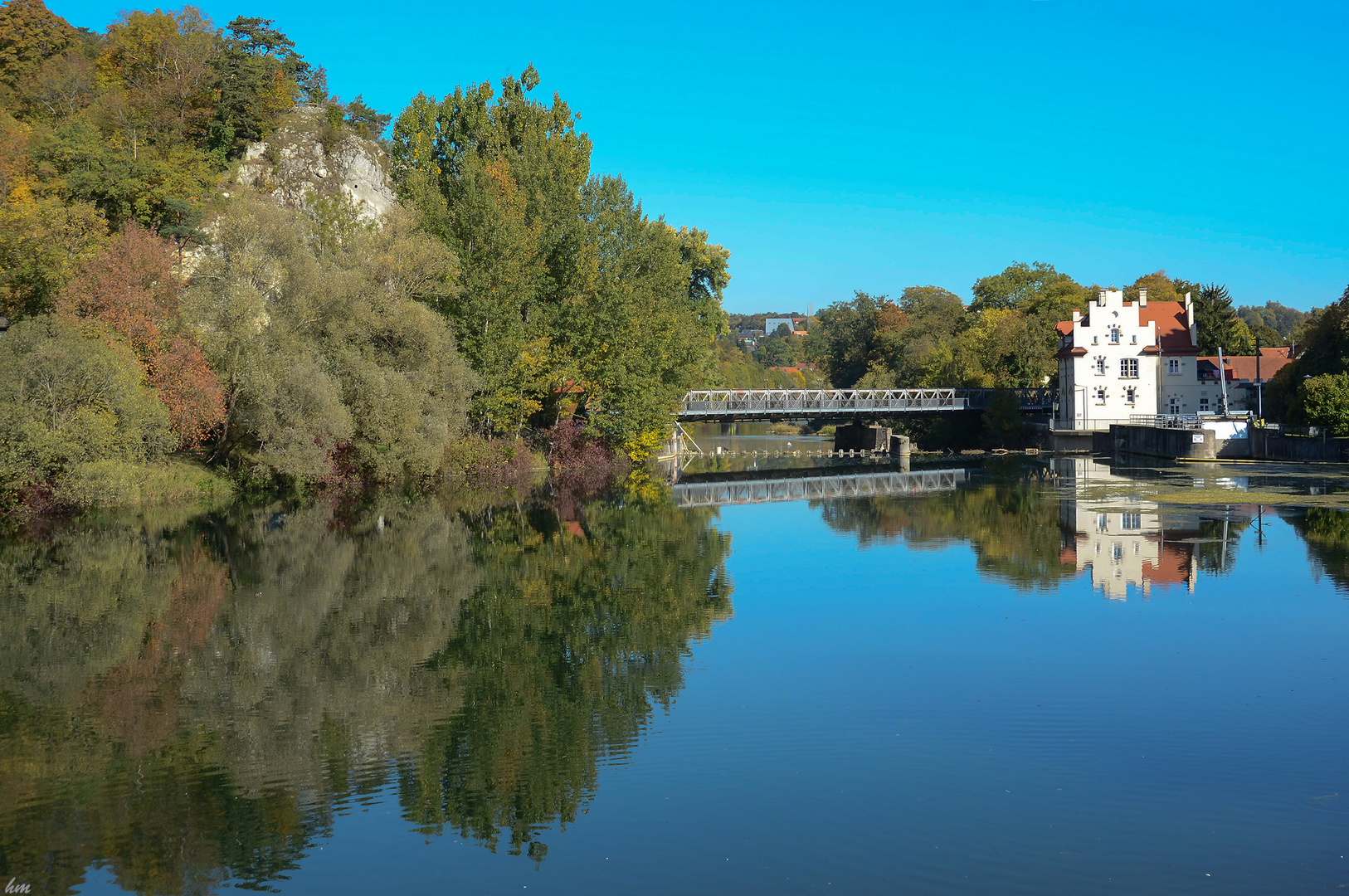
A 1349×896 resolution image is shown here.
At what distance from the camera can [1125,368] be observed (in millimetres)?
77875

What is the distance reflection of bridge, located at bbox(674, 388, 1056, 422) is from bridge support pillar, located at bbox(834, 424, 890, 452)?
4.27ft

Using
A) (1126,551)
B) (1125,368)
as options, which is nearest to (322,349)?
(1126,551)

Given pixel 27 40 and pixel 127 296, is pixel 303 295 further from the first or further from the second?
pixel 27 40

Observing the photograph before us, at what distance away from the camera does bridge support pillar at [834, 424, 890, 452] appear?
83.9 meters

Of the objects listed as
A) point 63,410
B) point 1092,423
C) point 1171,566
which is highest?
point 1092,423

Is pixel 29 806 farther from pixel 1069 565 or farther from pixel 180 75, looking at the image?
pixel 180 75

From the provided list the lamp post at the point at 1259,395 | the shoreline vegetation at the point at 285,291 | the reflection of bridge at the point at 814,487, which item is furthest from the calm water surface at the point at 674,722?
the lamp post at the point at 1259,395

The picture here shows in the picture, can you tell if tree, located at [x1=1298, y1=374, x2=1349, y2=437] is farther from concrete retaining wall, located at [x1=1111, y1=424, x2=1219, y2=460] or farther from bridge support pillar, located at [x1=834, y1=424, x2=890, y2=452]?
bridge support pillar, located at [x1=834, y1=424, x2=890, y2=452]

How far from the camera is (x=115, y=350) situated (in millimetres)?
34156

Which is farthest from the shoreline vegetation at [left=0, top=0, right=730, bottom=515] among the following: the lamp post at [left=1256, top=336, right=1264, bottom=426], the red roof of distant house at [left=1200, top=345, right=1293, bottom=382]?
the red roof of distant house at [left=1200, top=345, right=1293, bottom=382]

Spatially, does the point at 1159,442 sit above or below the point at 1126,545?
above

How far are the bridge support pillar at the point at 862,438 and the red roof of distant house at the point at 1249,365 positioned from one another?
24518mm

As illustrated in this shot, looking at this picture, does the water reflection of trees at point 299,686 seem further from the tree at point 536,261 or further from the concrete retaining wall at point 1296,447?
the concrete retaining wall at point 1296,447

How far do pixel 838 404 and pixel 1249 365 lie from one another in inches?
1267
